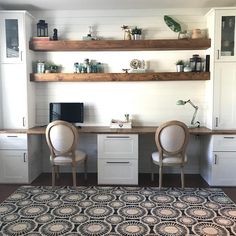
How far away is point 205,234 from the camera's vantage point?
8.39 feet

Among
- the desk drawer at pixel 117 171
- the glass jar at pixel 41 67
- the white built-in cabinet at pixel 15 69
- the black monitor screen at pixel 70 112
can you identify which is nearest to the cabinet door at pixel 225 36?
the desk drawer at pixel 117 171

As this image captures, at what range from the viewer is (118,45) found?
13.4 ft

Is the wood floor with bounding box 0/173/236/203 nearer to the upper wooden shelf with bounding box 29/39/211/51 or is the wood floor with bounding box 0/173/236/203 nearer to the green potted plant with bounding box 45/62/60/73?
Result: the green potted plant with bounding box 45/62/60/73

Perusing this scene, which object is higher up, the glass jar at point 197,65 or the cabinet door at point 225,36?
the cabinet door at point 225,36

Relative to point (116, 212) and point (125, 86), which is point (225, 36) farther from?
point (116, 212)

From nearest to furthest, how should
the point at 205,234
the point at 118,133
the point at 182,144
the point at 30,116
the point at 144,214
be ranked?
the point at 205,234 → the point at 144,214 → the point at 182,144 → the point at 118,133 → the point at 30,116

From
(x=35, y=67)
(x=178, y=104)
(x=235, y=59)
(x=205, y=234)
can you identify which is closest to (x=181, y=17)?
(x=235, y=59)

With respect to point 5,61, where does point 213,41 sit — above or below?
above

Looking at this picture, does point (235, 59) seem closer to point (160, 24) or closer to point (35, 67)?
point (160, 24)

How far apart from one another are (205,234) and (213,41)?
8.60 feet

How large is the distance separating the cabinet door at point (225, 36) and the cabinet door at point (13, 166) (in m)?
3.16

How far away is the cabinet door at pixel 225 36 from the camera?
383 cm

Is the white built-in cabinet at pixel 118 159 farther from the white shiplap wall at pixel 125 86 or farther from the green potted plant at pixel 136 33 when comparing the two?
the green potted plant at pixel 136 33

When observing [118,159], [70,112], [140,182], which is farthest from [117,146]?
[70,112]
